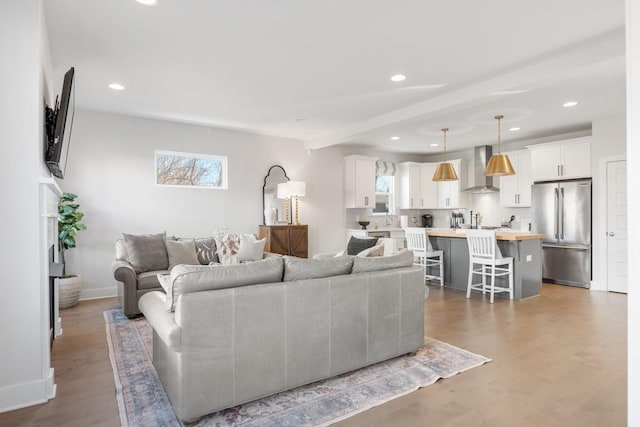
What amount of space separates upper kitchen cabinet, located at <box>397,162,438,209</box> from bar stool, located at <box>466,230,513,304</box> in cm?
335

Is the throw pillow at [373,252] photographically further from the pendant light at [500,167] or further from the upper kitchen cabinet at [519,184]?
Answer: the upper kitchen cabinet at [519,184]

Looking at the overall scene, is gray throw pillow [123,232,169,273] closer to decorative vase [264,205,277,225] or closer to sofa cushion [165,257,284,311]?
decorative vase [264,205,277,225]

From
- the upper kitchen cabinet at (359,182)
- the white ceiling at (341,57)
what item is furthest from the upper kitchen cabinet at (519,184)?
the upper kitchen cabinet at (359,182)

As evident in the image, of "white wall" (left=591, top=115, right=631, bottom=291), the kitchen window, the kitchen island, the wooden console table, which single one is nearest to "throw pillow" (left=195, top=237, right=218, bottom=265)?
the wooden console table

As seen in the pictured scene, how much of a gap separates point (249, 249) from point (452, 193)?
200 inches

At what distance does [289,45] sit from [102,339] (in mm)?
3290

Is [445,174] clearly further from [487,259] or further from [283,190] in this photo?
[283,190]

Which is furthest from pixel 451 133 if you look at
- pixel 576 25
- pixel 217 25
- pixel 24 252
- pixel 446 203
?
pixel 24 252

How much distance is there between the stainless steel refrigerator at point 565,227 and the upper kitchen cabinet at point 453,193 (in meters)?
1.74

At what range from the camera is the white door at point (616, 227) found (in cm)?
557

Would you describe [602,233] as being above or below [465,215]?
below

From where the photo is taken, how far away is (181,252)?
196 inches

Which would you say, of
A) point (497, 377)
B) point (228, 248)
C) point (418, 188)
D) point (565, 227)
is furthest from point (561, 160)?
point (228, 248)

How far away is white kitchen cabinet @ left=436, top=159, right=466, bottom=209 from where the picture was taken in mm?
8164
